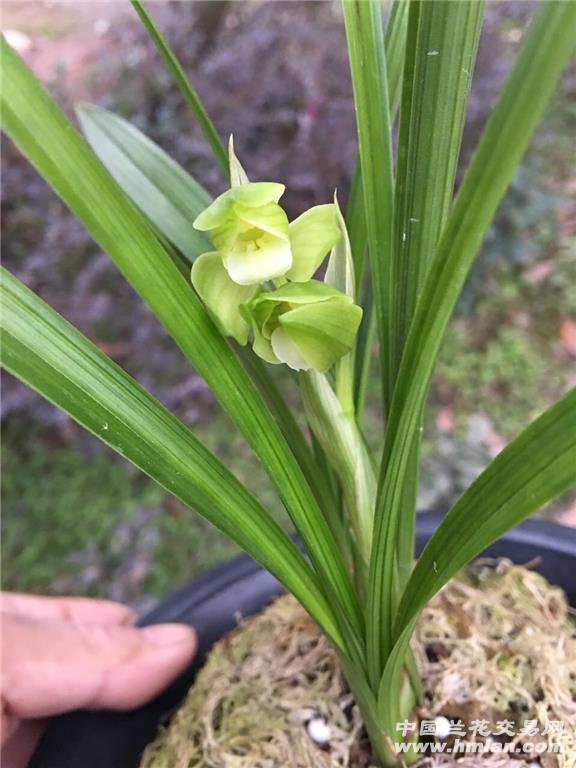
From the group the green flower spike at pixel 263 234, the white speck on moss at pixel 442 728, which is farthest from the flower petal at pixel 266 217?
the white speck on moss at pixel 442 728

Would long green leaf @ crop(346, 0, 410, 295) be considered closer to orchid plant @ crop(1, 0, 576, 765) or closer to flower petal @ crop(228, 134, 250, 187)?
orchid plant @ crop(1, 0, 576, 765)

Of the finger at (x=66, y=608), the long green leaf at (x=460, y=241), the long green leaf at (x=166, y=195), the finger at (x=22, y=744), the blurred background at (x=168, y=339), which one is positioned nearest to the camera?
the long green leaf at (x=460, y=241)

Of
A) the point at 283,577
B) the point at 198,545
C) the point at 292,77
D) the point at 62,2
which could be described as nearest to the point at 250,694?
the point at 283,577

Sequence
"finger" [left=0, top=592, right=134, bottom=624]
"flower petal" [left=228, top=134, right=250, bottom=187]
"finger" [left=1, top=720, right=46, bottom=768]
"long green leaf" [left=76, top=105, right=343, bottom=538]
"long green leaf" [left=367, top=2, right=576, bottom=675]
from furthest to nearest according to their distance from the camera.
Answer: "finger" [left=0, top=592, right=134, bottom=624]
"finger" [left=1, top=720, right=46, bottom=768]
"long green leaf" [left=76, top=105, right=343, bottom=538]
"flower petal" [left=228, top=134, right=250, bottom=187]
"long green leaf" [left=367, top=2, right=576, bottom=675]

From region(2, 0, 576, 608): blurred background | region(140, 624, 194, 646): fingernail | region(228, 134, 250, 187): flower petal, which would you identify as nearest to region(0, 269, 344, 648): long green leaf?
region(228, 134, 250, 187): flower petal

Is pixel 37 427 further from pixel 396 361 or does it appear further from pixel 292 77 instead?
pixel 396 361

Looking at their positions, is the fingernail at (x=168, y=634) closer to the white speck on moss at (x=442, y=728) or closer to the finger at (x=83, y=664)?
the finger at (x=83, y=664)
